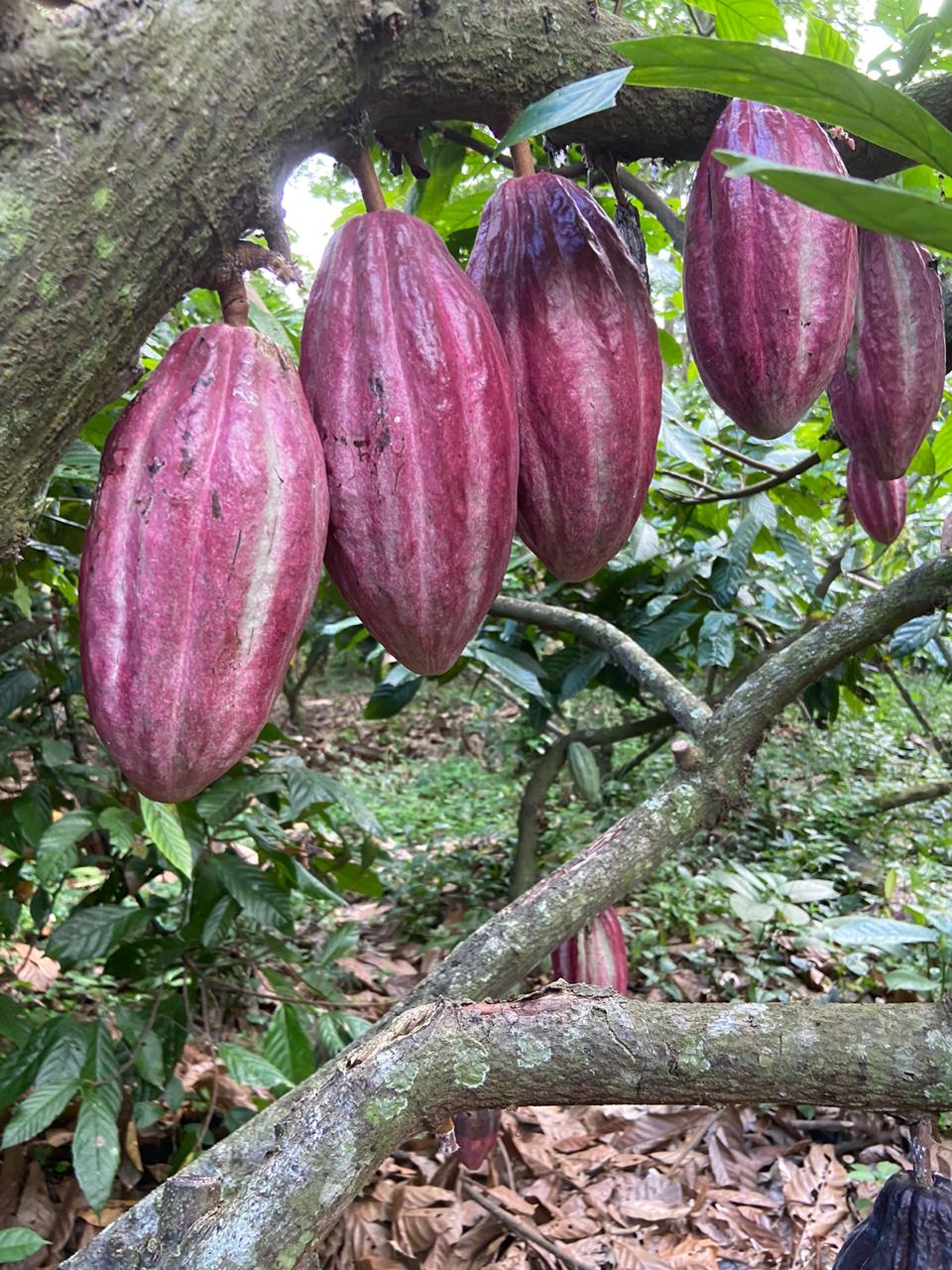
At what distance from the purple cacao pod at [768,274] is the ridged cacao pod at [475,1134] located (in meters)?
1.30

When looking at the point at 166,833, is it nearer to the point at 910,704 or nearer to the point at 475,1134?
the point at 475,1134

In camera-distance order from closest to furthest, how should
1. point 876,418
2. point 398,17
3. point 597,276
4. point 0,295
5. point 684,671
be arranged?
1. point 0,295
2. point 398,17
3. point 597,276
4. point 876,418
5. point 684,671

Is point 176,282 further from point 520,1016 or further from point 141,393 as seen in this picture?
point 520,1016

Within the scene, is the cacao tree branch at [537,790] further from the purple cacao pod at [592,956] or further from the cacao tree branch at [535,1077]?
the cacao tree branch at [535,1077]

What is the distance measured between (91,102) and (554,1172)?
2.46 metres

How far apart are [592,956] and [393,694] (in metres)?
0.92

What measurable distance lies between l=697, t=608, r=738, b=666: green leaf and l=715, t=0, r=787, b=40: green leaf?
5.36 feet

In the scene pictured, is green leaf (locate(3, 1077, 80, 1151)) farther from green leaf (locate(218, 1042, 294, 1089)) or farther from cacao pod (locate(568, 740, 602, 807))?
cacao pod (locate(568, 740, 602, 807))

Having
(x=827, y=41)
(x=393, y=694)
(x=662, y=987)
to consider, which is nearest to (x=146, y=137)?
(x=827, y=41)

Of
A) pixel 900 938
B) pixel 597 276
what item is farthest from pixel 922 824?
pixel 597 276

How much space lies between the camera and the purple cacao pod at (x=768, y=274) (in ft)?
Answer: 2.30

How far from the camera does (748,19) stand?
0.90m

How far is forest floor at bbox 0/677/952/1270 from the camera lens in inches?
81.9

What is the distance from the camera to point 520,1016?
0.75 meters
